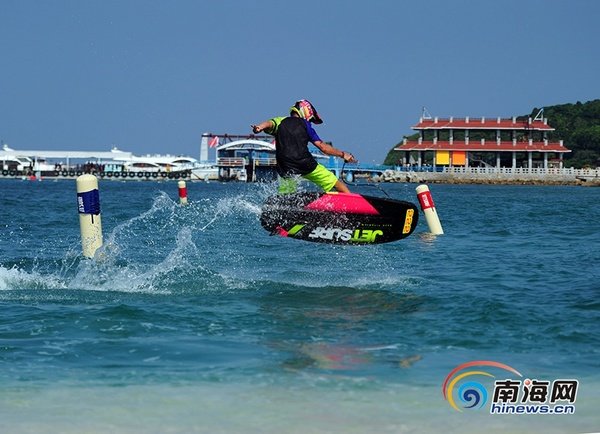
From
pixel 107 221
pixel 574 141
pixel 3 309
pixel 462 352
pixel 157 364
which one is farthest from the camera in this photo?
pixel 574 141

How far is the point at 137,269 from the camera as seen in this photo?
1423cm

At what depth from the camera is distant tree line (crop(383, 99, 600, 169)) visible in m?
146

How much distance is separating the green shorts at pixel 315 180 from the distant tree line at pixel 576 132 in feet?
396

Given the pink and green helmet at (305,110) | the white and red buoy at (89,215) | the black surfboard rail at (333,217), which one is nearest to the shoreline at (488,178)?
the white and red buoy at (89,215)

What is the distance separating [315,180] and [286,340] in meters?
4.63

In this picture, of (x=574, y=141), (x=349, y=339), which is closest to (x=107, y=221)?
(x=349, y=339)

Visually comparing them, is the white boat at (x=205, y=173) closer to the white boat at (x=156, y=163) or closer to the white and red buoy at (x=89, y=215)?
the white boat at (x=156, y=163)

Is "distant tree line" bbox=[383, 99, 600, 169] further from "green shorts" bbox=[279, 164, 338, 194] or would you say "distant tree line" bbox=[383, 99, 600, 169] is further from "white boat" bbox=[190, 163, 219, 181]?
"green shorts" bbox=[279, 164, 338, 194]

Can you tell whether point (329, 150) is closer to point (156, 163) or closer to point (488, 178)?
point (488, 178)

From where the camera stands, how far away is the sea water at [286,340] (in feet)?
21.5

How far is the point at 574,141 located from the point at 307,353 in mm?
153854

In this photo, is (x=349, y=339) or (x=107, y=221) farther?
(x=107, y=221)

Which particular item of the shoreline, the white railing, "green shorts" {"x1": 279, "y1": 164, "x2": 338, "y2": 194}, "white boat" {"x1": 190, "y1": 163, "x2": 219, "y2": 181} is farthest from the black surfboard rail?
"white boat" {"x1": 190, "y1": 163, "x2": 219, "y2": 181}

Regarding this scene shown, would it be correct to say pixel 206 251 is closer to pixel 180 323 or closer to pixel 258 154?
pixel 180 323
